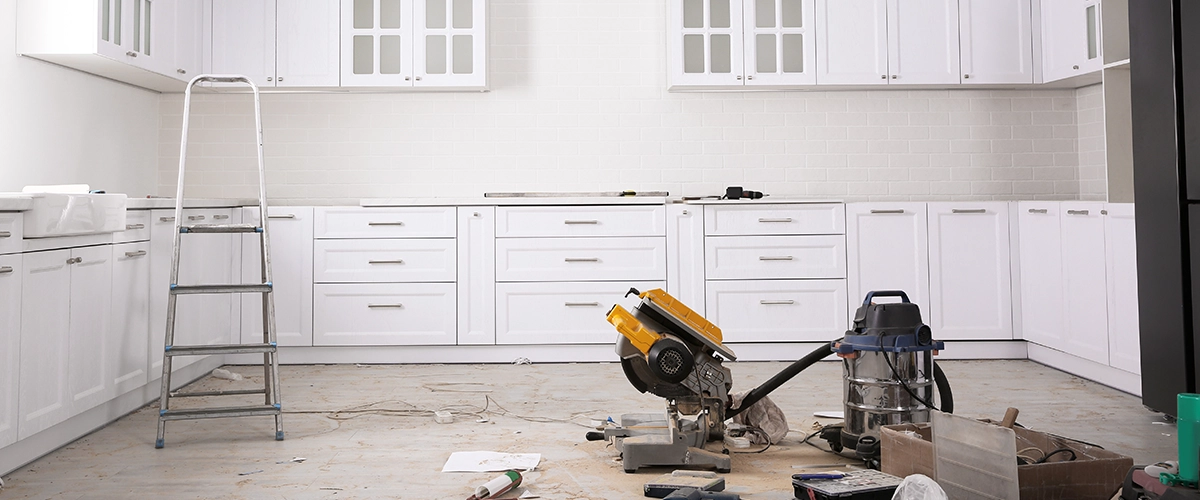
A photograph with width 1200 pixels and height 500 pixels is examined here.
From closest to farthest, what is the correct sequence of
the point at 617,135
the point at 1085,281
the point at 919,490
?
the point at 919,490 → the point at 1085,281 → the point at 617,135

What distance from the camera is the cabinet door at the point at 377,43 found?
16.4ft

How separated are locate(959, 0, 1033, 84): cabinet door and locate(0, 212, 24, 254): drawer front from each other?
4.67 meters

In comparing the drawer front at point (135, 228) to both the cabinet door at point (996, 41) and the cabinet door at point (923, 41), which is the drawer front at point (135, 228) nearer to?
the cabinet door at point (923, 41)

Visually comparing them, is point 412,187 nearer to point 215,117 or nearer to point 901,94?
point 215,117

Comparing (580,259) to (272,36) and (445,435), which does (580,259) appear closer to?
(445,435)

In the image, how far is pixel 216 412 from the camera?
123 inches

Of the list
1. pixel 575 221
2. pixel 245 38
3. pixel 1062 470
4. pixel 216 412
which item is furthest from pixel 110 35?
pixel 1062 470

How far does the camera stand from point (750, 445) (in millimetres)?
2955

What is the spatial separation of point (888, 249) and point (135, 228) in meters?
3.68

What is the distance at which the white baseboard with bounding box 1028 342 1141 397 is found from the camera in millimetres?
3809

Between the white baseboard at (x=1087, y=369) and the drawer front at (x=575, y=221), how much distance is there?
2104 mm

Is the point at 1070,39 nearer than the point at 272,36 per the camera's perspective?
Yes

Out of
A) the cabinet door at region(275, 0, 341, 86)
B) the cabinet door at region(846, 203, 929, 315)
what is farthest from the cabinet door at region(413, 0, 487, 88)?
the cabinet door at region(846, 203, 929, 315)

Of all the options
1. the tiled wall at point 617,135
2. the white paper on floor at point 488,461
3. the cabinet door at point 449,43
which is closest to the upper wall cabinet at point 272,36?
the tiled wall at point 617,135
